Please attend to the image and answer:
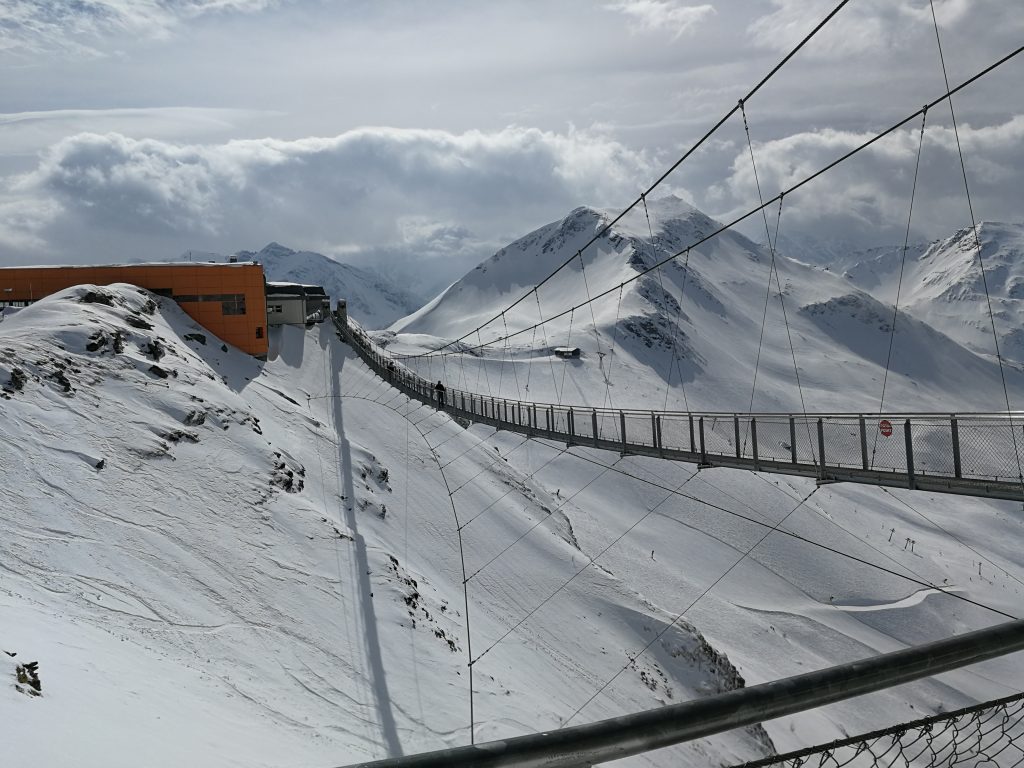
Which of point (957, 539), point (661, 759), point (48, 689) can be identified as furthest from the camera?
point (957, 539)

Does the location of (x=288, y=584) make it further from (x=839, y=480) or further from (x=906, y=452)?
(x=906, y=452)

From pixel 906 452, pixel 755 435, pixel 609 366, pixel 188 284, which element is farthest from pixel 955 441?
pixel 609 366

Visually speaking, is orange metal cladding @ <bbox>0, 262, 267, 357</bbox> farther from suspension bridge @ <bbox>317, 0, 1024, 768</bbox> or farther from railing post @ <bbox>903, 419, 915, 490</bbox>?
railing post @ <bbox>903, 419, 915, 490</bbox>

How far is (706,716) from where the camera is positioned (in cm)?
207

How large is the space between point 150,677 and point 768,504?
65658 mm

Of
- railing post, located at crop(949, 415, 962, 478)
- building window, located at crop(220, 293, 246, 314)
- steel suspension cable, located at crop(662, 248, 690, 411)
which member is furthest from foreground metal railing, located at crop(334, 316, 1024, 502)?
steel suspension cable, located at crop(662, 248, 690, 411)

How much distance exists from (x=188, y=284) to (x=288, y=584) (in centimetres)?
2315

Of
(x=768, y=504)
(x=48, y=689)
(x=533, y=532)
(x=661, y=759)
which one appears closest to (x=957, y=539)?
(x=768, y=504)

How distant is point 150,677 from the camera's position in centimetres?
1120

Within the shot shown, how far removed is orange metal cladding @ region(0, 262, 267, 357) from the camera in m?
35.8

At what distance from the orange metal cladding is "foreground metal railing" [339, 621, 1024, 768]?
38196 millimetres

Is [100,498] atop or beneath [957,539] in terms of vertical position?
atop

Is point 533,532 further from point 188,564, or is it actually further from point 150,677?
point 150,677

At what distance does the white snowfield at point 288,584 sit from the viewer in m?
11.4
